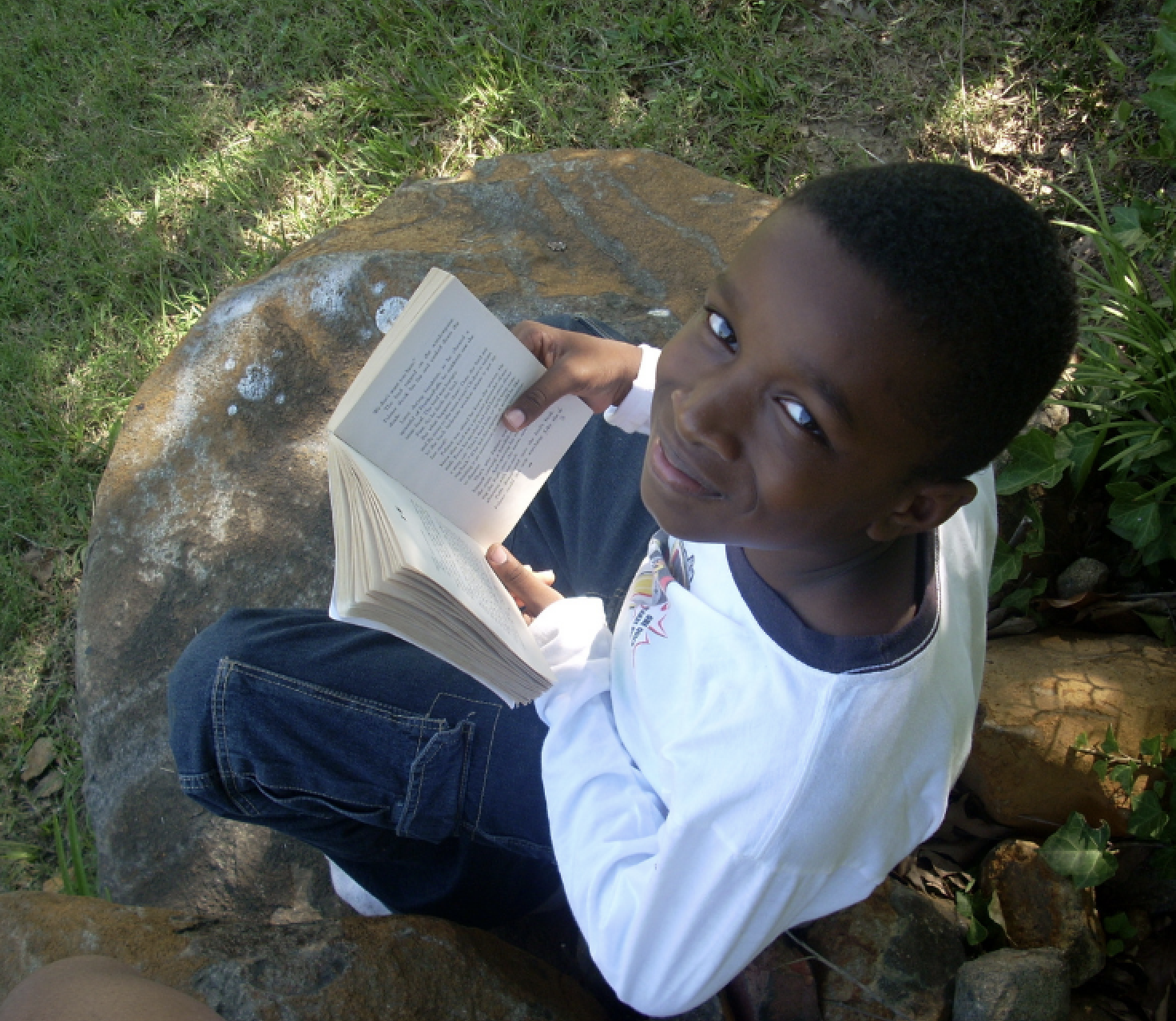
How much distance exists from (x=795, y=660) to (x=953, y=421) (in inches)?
12.3

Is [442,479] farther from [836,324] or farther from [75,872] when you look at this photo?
[75,872]

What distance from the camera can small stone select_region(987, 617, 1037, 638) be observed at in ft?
6.20

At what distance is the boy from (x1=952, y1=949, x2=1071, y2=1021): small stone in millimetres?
457

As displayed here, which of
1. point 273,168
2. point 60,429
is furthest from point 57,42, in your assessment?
point 60,429

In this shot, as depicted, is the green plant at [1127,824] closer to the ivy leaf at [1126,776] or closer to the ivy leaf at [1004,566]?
the ivy leaf at [1126,776]

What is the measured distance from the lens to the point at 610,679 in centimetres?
132

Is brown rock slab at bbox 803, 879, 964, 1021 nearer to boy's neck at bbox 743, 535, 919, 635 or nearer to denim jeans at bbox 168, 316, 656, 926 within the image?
denim jeans at bbox 168, 316, 656, 926

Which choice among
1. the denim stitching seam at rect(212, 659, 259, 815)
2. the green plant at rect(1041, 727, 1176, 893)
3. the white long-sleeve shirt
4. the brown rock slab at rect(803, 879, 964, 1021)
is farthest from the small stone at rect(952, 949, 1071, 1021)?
the denim stitching seam at rect(212, 659, 259, 815)

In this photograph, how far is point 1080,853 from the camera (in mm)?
1472

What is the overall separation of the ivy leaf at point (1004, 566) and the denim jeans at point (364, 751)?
1005 mm

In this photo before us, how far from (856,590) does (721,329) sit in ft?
1.11

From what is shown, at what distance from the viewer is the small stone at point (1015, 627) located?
6.20 ft

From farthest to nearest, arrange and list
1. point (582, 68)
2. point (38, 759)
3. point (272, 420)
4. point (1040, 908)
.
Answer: point (582, 68) → point (38, 759) → point (272, 420) → point (1040, 908)

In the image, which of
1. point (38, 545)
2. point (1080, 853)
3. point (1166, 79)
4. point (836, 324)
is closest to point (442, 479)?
point (836, 324)
